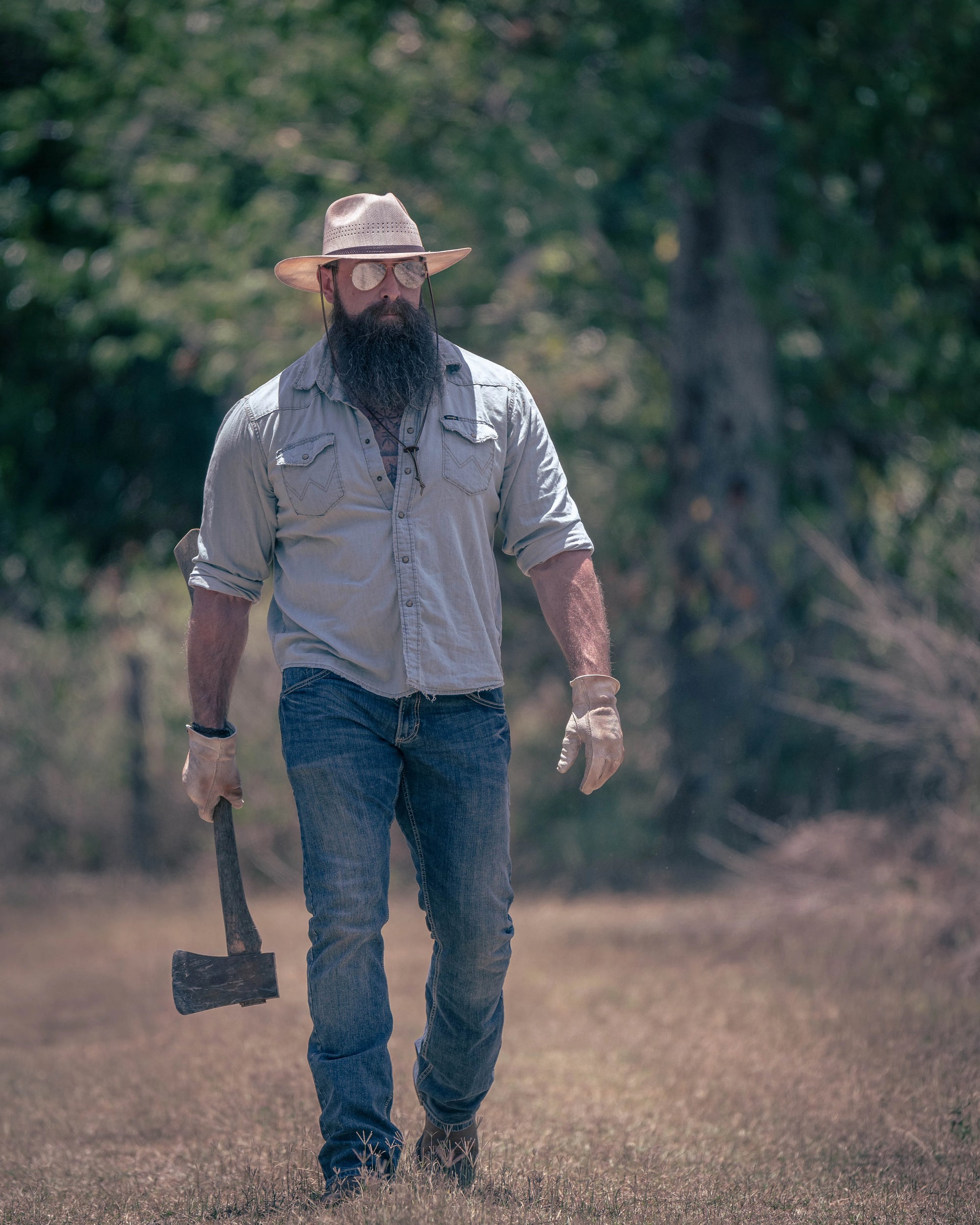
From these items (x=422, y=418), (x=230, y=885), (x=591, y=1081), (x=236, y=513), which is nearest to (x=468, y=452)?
(x=422, y=418)

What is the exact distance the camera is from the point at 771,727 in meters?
9.83

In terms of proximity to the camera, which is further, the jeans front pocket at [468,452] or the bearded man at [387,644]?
the jeans front pocket at [468,452]

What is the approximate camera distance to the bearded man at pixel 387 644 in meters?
3.65

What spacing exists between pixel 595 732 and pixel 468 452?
0.78m

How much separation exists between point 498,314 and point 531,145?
1505 mm

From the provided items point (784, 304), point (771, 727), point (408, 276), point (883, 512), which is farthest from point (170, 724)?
point (408, 276)

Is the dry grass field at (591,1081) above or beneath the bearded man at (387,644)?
beneath

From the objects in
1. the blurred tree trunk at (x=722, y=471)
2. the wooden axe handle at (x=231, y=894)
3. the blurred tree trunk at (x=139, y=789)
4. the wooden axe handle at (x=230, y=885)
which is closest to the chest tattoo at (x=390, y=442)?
the wooden axe handle at (x=230, y=885)

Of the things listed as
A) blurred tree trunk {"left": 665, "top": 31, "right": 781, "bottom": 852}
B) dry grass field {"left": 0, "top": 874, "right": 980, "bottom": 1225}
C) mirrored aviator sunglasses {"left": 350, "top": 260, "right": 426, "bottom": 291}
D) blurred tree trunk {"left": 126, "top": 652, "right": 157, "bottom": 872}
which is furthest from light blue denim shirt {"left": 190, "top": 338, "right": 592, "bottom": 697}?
blurred tree trunk {"left": 126, "top": 652, "right": 157, "bottom": 872}

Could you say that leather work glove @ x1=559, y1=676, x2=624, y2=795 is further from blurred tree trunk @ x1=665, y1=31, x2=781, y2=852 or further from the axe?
blurred tree trunk @ x1=665, y1=31, x2=781, y2=852

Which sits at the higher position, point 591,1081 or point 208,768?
point 208,768

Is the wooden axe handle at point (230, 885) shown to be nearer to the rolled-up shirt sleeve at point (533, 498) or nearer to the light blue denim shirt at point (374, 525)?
the light blue denim shirt at point (374, 525)

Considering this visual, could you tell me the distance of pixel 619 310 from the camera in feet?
36.2

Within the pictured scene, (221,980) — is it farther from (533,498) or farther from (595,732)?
(533,498)
